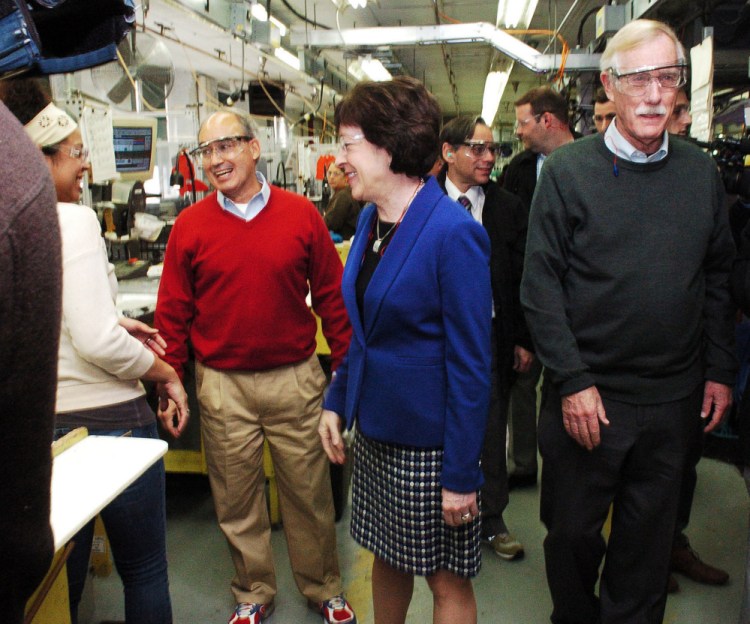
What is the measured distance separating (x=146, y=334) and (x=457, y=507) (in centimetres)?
103

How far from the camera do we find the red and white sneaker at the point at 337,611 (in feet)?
7.15

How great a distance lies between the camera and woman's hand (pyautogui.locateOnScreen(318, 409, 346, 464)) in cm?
175

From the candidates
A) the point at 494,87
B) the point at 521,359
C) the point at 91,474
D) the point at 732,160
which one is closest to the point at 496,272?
the point at 521,359

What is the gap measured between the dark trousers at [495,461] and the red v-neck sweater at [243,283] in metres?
0.72

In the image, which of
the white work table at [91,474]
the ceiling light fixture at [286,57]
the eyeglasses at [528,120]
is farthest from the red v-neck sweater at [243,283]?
the ceiling light fixture at [286,57]

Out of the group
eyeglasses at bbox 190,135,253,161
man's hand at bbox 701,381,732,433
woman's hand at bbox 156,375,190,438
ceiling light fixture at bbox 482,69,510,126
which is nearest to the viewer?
man's hand at bbox 701,381,732,433

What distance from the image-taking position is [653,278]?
5.46 ft

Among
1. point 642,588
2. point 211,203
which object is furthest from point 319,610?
point 211,203

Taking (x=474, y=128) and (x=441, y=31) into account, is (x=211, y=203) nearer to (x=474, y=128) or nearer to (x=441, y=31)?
(x=474, y=128)

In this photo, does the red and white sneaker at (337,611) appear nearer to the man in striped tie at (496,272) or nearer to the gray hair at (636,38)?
the man in striped tie at (496,272)

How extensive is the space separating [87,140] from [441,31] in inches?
143

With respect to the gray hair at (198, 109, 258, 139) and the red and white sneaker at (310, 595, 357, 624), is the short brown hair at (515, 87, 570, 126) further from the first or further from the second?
the red and white sneaker at (310, 595, 357, 624)

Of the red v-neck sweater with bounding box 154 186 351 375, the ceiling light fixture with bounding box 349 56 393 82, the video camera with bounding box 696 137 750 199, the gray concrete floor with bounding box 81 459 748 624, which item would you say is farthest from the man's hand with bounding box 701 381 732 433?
the ceiling light fixture with bounding box 349 56 393 82

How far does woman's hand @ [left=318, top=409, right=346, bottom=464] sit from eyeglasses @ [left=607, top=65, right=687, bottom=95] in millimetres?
1120
